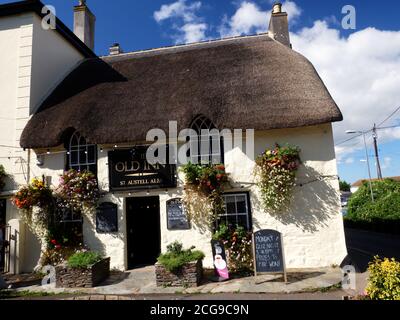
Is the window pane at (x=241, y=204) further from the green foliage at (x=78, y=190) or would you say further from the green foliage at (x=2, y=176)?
the green foliage at (x=2, y=176)

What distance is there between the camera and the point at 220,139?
8594 mm

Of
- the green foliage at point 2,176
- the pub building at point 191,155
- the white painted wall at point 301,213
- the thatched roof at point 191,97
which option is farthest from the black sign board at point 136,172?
the green foliage at point 2,176

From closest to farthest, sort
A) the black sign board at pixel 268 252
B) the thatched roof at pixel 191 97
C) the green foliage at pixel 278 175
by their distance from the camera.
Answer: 1. the black sign board at pixel 268 252
2. the green foliage at pixel 278 175
3. the thatched roof at pixel 191 97

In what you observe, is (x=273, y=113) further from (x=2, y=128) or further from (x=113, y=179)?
(x=2, y=128)

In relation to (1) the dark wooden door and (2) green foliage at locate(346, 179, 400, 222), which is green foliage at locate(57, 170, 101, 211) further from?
(2) green foliage at locate(346, 179, 400, 222)

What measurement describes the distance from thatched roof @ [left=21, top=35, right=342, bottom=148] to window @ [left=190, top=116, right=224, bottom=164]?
0.62m

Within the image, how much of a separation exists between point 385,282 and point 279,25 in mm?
10022

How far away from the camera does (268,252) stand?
6.81 m

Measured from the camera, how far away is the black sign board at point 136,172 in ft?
27.5

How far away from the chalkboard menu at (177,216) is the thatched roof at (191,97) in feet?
6.60

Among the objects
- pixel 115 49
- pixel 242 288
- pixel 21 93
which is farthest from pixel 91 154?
pixel 115 49

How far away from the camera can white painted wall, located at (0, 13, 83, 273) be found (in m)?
9.02

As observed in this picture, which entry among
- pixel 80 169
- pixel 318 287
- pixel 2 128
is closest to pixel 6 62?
pixel 2 128

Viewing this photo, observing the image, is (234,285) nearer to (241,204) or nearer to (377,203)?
(241,204)
